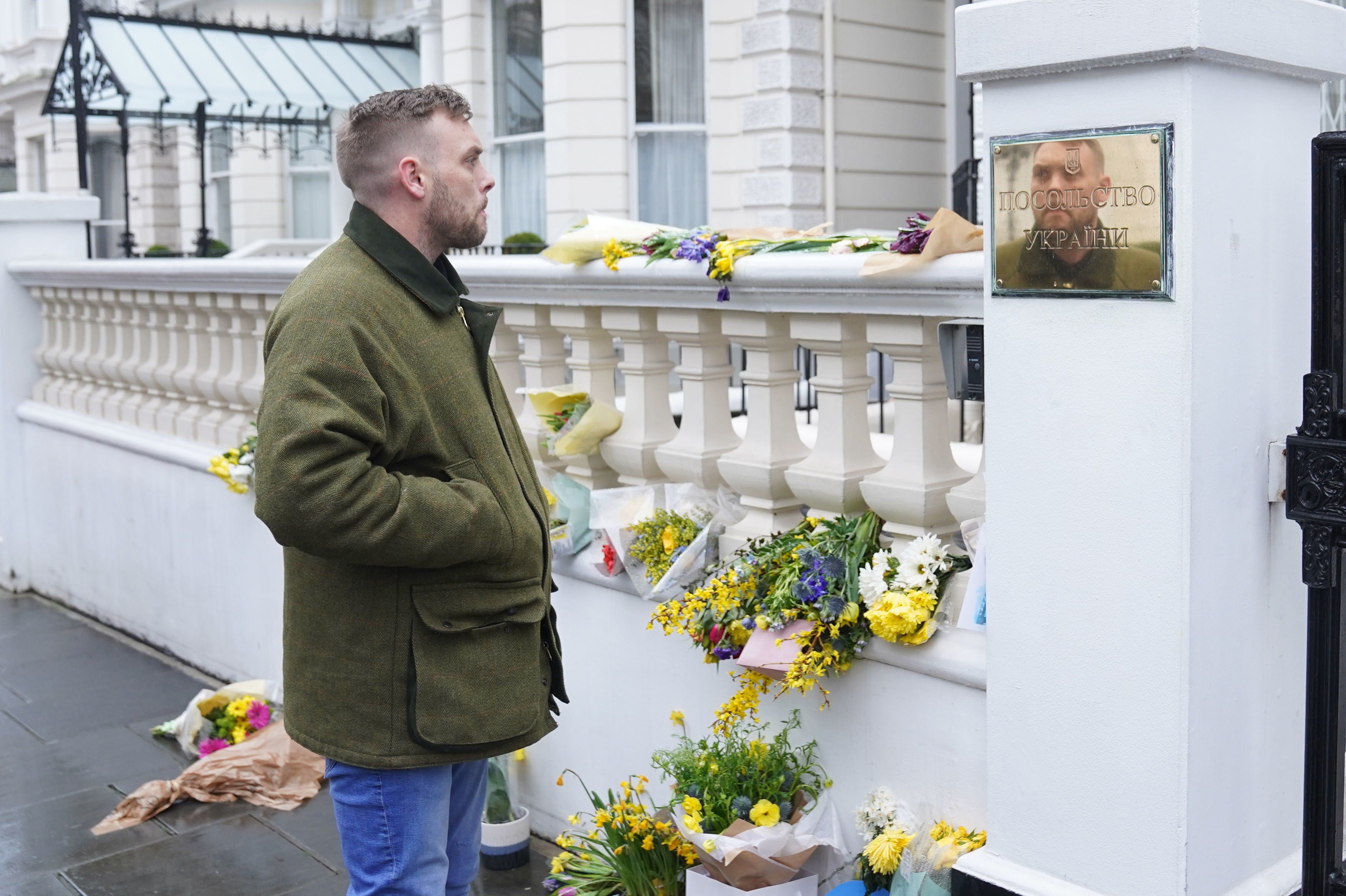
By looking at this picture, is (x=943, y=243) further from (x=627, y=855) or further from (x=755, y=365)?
(x=627, y=855)

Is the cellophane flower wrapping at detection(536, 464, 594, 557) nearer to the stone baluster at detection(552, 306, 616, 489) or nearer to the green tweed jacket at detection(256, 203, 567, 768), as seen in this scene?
the stone baluster at detection(552, 306, 616, 489)

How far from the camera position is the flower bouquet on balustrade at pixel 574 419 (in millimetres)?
4137

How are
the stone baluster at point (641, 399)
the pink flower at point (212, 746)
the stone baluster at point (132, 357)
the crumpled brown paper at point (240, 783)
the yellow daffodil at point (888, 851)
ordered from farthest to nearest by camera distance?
the stone baluster at point (132, 357) → the pink flower at point (212, 746) → the crumpled brown paper at point (240, 783) → the stone baluster at point (641, 399) → the yellow daffodil at point (888, 851)

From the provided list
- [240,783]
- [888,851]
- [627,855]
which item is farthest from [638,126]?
[888,851]

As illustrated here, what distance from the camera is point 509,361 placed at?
4.60 metres

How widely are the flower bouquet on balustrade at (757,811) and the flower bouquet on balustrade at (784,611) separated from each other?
0.32ft

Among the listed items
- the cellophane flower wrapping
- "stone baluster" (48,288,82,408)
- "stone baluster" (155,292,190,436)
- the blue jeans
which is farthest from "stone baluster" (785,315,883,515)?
"stone baluster" (48,288,82,408)

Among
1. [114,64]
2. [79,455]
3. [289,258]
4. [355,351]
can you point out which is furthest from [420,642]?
[114,64]

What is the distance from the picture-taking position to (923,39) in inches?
513

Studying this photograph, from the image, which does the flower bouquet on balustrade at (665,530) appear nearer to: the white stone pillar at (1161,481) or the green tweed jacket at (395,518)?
the green tweed jacket at (395,518)

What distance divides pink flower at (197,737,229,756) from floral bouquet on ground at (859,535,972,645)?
2947mm

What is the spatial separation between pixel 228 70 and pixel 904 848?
15403 millimetres

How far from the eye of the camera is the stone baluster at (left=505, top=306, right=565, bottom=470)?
4.34 meters

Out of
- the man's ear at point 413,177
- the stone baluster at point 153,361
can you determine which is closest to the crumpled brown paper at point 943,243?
the man's ear at point 413,177
